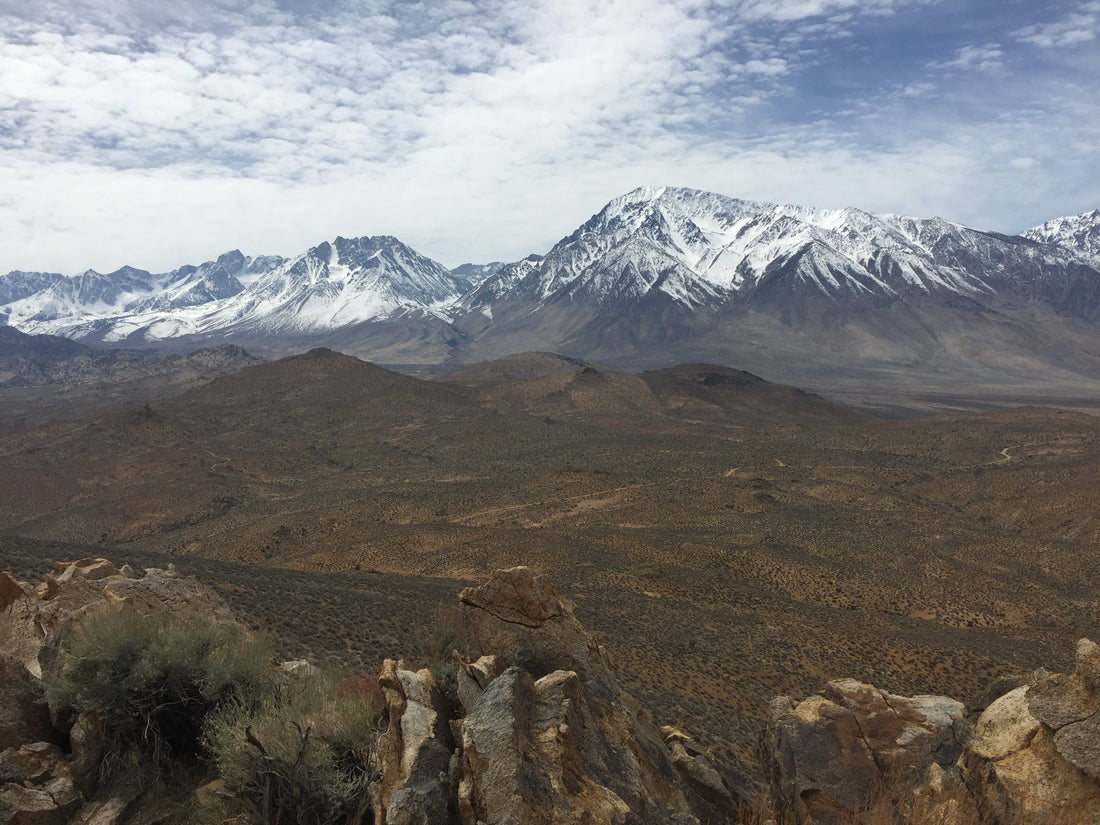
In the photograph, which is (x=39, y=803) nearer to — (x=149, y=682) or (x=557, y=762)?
(x=149, y=682)

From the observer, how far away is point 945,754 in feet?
29.4

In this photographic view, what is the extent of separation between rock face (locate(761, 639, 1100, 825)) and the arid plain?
564 centimetres

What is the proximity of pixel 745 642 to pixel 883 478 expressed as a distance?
36.4m

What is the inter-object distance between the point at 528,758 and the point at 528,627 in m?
3.53

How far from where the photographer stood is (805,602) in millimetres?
27719

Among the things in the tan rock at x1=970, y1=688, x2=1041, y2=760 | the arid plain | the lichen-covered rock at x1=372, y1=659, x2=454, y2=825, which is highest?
the lichen-covered rock at x1=372, y1=659, x2=454, y2=825

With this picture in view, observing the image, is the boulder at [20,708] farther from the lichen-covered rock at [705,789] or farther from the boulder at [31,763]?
the lichen-covered rock at [705,789]

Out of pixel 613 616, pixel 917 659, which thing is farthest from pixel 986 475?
pixel 613 616

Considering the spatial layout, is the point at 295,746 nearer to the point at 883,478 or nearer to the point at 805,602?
the point at 805,602

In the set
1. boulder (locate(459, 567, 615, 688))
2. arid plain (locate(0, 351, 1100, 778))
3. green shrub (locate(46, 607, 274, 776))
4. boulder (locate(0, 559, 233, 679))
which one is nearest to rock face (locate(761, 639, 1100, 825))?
boulder (locate(459, 567, 615, 688))

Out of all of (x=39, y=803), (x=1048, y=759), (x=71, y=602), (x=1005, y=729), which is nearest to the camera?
(x=39, y=803)

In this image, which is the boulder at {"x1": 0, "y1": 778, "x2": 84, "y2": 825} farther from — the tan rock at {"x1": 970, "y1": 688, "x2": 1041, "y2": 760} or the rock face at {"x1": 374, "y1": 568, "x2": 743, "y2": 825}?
the tan rock at {"x1": 970, "y1": 688, "x2": 1041, "y2": 760}

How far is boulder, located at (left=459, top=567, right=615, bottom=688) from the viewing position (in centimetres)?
962

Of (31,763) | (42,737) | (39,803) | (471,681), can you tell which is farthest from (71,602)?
(471,681)
